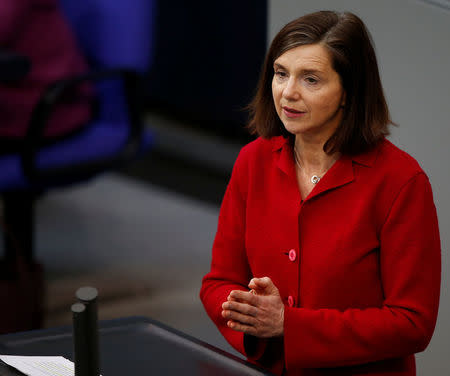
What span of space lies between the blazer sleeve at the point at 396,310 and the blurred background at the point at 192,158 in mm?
290

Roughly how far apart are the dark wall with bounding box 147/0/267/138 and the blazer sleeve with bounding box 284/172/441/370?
3350 mm

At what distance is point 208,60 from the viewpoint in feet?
16.9

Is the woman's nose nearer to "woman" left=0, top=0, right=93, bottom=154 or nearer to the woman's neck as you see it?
the woman's neck

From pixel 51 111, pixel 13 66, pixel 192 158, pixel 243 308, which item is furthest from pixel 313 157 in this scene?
pixel 192 158

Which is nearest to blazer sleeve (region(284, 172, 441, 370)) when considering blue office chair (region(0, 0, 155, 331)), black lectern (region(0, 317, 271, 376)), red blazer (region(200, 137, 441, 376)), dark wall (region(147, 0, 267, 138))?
red blazer (region(200, 137, 441, 376))

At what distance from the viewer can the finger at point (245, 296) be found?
55.6 inches

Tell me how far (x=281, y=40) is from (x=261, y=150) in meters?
0.21

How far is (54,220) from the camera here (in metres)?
4.41

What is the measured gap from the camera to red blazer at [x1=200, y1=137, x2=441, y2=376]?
54.5 inches

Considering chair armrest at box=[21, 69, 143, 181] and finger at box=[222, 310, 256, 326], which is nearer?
finger at box=[222, 310, 256, 326]

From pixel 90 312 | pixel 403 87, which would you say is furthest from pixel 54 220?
pixel 90 312

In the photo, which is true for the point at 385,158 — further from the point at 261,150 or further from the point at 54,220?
the point at 54,220

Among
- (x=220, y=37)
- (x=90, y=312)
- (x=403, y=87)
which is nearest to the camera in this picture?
(x=90, y=312)

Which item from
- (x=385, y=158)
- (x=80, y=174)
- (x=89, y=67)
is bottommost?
(x=80, y=174)
